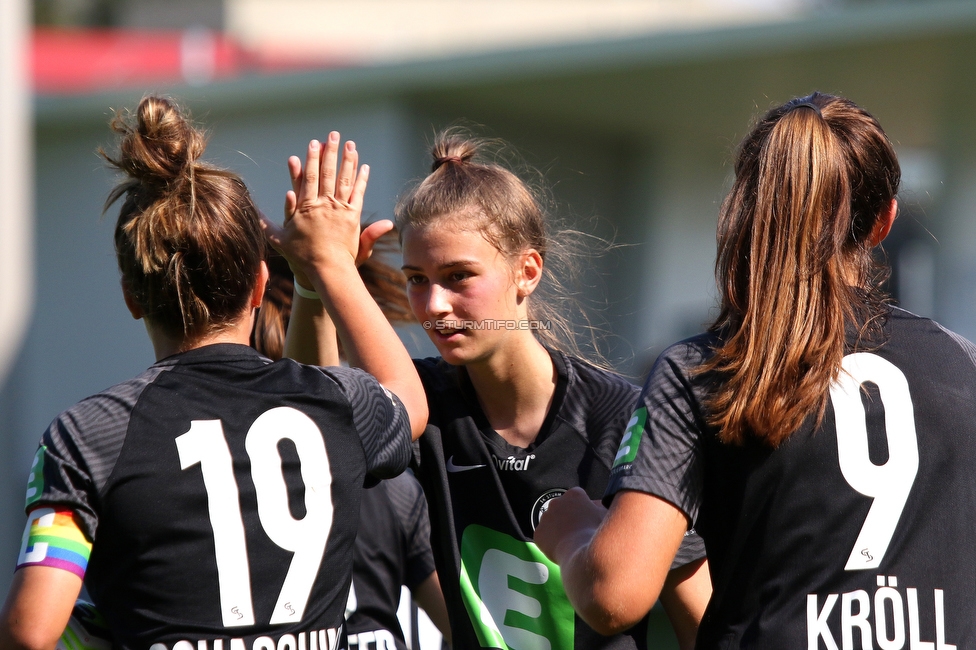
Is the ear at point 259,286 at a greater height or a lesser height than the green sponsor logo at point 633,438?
greater

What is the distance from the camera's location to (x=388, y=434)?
1.96 m

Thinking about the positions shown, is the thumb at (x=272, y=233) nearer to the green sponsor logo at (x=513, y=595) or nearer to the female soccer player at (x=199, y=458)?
the female soccer player at (x=199, y=458)

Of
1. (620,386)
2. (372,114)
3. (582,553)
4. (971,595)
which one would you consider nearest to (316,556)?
(582,553)

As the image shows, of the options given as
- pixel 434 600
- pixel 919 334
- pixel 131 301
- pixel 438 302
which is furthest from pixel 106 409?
pixel 919 334

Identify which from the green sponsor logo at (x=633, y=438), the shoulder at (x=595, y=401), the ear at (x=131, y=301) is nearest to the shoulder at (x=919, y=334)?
the green sponsor logo at (x=633, y=438)

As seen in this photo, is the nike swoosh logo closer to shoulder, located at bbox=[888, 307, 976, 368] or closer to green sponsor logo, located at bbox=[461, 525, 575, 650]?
green sponsor logo, located at bbox=[461, 525, 575, 650]

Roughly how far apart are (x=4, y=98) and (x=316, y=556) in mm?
7793

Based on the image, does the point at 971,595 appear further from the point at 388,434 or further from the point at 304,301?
the point at 304,301

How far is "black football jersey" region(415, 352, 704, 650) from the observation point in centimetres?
233

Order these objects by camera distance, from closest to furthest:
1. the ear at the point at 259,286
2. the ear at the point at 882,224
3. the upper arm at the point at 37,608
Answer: the upper arm at the point at 37,608 < the ear at the point at 882,224 < the ear at the point at 259,286

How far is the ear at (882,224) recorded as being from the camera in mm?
1832

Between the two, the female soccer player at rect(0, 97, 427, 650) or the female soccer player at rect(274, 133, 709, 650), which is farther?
the female soccer player at rect(274, 133, 709, 650)

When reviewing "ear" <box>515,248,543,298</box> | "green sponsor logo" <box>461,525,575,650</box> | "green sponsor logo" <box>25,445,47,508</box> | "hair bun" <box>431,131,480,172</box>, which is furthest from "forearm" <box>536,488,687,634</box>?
"hair bun" <box>431,131,480,172</box>

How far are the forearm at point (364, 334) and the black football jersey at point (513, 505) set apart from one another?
360mm
